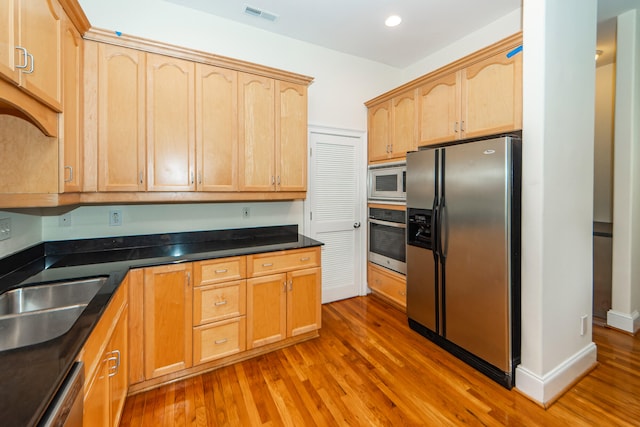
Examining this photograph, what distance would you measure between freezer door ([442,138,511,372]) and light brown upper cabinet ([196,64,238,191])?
179 centimetres

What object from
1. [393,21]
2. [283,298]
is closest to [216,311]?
[283,298]

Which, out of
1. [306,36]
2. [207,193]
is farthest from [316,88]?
[207,193]

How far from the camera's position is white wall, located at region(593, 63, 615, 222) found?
3.58 metres

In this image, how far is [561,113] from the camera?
1940mm

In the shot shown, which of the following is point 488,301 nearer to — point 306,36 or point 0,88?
point 0,88

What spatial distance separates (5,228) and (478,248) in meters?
3.00

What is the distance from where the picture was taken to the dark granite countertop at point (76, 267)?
2.45 ft

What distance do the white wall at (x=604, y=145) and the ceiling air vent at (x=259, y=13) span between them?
4.16 meters

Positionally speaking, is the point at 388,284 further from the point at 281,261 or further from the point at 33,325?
the point at 33,325

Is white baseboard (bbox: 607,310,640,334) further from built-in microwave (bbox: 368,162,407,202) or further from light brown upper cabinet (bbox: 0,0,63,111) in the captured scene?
light brown upper cabinet (bbox: 0,0,63,111)

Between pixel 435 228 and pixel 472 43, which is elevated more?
pixel 472 43

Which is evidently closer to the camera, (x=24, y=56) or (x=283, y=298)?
(x=24, y=56)

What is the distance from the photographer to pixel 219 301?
2.16 m

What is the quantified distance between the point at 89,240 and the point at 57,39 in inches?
55.5
